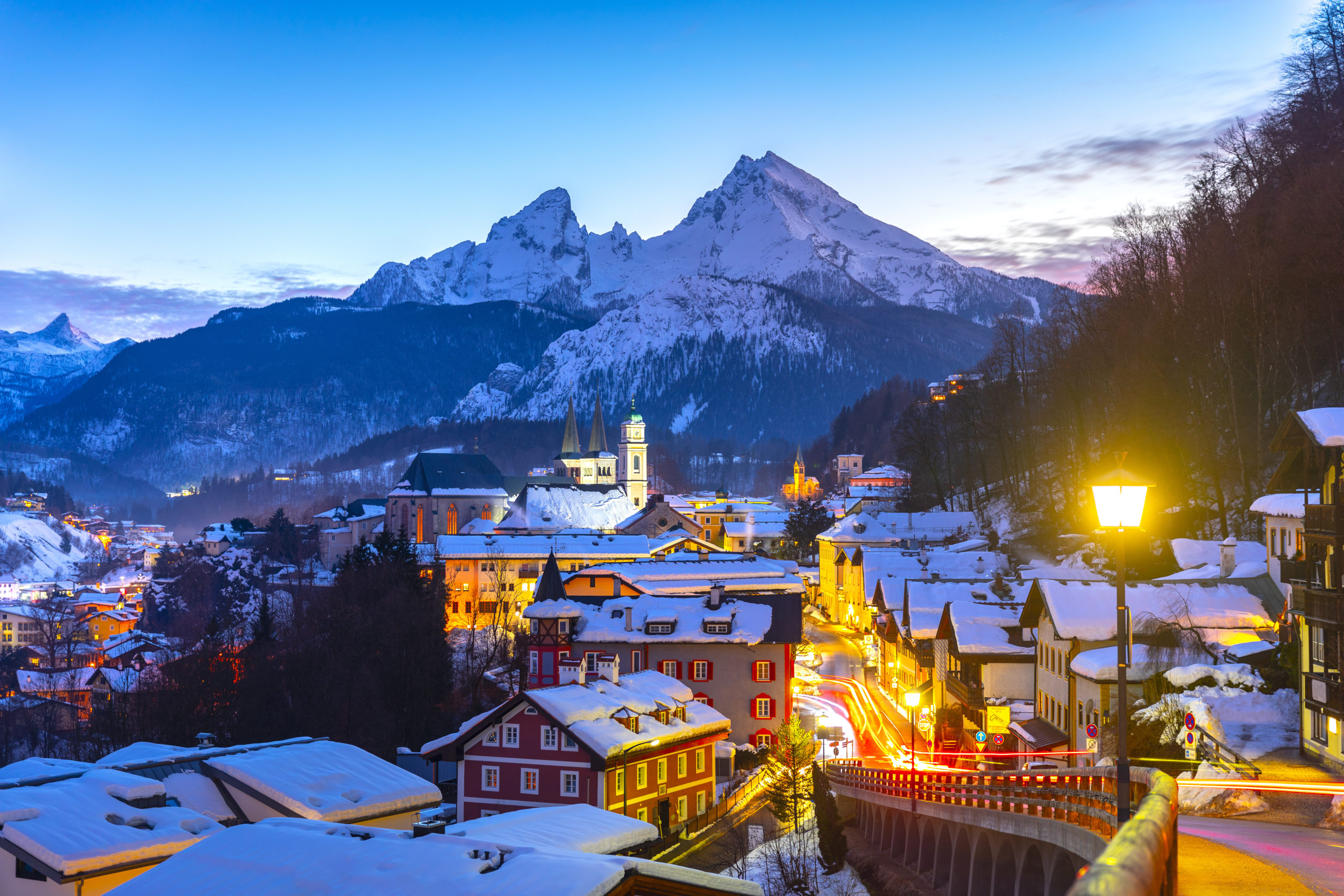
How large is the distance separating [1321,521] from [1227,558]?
16667mm

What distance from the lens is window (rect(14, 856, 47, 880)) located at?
22922 mm

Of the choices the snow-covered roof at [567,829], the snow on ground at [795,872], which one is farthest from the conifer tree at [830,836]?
the snow-covered roof at [567,829]

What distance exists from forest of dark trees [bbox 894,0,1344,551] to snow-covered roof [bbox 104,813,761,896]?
88.1ft

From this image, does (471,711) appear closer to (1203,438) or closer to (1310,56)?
(1203,438)

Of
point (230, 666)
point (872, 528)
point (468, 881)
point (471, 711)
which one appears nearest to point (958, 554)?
point (872, 528)

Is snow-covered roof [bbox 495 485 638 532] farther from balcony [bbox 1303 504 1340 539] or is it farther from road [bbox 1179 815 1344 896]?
road [bbox 1179 815 1344 896]

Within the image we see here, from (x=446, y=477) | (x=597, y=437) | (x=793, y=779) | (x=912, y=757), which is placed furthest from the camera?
(x=597, y=437)

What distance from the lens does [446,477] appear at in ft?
486

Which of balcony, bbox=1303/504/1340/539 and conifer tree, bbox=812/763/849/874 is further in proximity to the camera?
conifer tree, bbox=812/763/849/874

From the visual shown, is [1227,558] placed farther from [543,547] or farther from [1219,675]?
[543,547]

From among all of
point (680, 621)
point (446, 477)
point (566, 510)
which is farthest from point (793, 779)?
point (446, 477)

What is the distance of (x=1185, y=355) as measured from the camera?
52.0m

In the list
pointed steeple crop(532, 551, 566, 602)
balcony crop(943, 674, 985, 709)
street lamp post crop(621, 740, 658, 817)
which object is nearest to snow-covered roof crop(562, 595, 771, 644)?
pointed steeple crop(532, 551, 566, 602)

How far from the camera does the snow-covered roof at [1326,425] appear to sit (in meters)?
26.1
